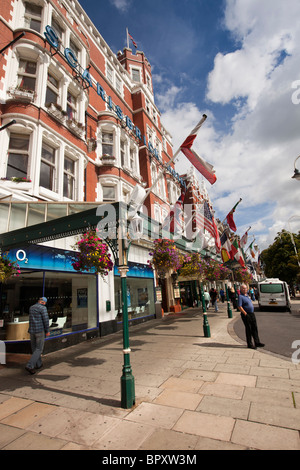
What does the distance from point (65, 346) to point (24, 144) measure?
8.52 metres

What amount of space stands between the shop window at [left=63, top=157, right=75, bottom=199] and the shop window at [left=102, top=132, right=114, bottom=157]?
398 centimetres

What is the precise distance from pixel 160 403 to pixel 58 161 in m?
10.5

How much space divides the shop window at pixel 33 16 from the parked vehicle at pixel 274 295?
22414 mm

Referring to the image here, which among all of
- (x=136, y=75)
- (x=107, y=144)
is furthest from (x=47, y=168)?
(x=136, y=75)

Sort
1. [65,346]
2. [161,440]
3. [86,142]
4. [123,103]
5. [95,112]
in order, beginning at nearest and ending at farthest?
[161,440] → [65,346] → [86,142] → [95,112] → [123,103]

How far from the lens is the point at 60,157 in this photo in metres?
11.2

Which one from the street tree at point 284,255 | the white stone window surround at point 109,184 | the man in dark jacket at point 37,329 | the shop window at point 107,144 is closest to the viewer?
the man in dark jacket at point 37,329

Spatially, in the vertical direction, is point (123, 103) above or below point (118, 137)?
above

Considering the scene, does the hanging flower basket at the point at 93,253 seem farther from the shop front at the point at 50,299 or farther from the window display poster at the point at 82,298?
the window display poster at the point at 82,298

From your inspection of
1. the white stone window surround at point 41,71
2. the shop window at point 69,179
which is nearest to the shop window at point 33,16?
the white stone window surround at point 41,71

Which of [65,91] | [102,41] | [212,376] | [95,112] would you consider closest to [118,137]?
[95,112]

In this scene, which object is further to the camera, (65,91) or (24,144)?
(65,91)

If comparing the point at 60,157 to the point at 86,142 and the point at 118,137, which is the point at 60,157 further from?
the point at 118,137

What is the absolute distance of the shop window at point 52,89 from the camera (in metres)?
11.7
